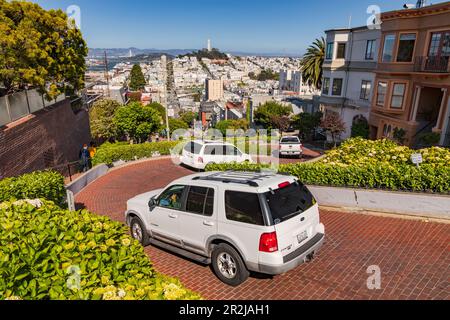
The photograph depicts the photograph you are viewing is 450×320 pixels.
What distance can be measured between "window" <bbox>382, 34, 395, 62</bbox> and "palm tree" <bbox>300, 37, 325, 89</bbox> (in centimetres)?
1371

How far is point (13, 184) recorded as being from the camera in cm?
820

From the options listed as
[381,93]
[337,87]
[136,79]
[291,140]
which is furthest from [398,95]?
[136,79]

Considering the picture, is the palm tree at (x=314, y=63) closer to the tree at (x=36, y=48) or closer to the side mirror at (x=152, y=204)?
the tree at (x=36, y=48)

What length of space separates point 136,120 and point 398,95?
19.1 meters

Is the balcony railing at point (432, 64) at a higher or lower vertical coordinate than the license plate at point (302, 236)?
higher

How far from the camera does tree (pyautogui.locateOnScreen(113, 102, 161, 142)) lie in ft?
76.2

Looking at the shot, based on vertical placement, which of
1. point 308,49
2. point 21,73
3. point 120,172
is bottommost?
point 120,172

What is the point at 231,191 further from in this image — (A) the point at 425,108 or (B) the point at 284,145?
(A) the point at 425,108

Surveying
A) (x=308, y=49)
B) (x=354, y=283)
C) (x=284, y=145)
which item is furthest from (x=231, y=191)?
(x=308, y=49)

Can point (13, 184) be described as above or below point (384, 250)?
above

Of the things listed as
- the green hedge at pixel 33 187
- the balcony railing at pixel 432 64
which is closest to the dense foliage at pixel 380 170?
the green hedge at pixel 33 187

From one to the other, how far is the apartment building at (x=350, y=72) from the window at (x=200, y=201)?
24.5 metres

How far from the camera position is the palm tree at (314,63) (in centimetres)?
3566

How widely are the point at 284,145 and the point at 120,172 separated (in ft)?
35.2
